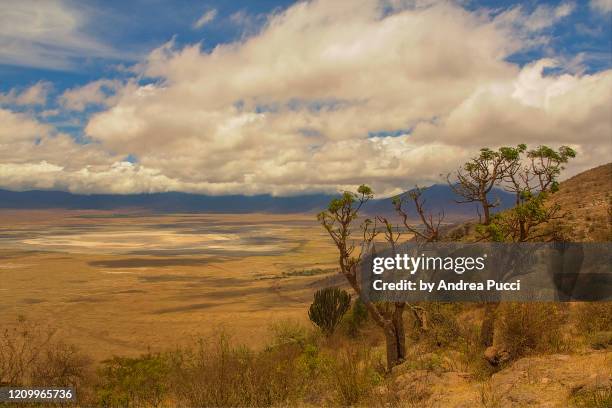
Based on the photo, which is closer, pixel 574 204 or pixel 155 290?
pixel 574 204

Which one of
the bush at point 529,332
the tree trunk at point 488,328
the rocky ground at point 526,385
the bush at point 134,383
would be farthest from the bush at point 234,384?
the tree trunk at point 488,328

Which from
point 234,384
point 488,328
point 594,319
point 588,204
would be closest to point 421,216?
point 488,328

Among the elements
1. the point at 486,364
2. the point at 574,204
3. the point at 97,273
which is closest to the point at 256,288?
the point at 97,273

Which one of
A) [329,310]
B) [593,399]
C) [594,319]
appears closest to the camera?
[593,399]

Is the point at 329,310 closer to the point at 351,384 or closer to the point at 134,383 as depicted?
the point at 134,383

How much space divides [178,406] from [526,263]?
31.7ft

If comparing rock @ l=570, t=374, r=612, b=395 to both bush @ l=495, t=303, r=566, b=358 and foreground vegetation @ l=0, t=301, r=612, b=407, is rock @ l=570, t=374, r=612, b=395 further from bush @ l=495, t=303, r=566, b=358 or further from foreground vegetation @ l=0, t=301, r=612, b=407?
bush @ l=495, t=303, r=566, b=358

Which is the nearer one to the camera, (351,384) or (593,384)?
(593,384)

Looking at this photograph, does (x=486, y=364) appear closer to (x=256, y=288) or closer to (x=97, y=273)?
(x=256, y=288)

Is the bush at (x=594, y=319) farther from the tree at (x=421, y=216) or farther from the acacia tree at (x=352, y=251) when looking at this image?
the acacia tree at (x=352, y=251)

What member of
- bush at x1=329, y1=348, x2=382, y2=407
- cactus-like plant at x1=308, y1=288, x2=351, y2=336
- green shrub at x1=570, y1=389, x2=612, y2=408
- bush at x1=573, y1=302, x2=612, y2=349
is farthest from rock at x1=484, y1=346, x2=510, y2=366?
cactus-like plant at x1=308, y1=288, x2=351, y2=336

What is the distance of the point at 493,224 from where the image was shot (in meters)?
11.9

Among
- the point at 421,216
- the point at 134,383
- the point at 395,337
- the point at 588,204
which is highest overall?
the point at 588,204

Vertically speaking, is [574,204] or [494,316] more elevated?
[574,204]
